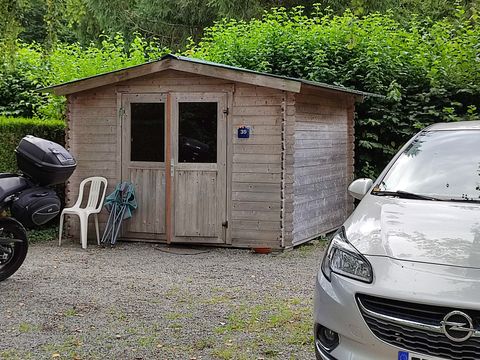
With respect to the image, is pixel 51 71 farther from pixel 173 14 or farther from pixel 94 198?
pixel 173 14

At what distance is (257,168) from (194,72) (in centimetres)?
169

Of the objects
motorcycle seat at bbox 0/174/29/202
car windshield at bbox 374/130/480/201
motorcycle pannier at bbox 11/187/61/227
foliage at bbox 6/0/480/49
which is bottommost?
motorcycle pannier at bbox 11/187/61/227

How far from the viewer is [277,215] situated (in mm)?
8492

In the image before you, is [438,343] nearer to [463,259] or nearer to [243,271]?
[463,259]

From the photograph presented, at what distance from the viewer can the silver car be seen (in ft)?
9.61

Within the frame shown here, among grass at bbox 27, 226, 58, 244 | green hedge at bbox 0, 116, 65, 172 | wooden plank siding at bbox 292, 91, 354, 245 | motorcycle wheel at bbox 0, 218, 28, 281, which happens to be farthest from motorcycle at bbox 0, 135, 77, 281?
wooden plank siding at bbox 292, 91, 354, 245

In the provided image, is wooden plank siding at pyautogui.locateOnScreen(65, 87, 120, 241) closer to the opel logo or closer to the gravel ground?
the gravel ground

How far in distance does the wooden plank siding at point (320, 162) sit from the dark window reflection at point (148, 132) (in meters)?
2.08

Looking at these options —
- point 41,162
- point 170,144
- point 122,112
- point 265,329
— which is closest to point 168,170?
point 170,144

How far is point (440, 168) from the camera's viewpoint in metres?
4.31

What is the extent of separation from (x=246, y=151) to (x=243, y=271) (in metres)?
2.02

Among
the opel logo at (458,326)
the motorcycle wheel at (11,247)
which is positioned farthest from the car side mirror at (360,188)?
the motorcycle wheel at (11,247)

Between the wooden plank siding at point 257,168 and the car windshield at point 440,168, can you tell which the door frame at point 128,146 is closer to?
the wooden plank siding at point 257,168

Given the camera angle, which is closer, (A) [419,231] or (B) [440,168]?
(A) [419,231]
